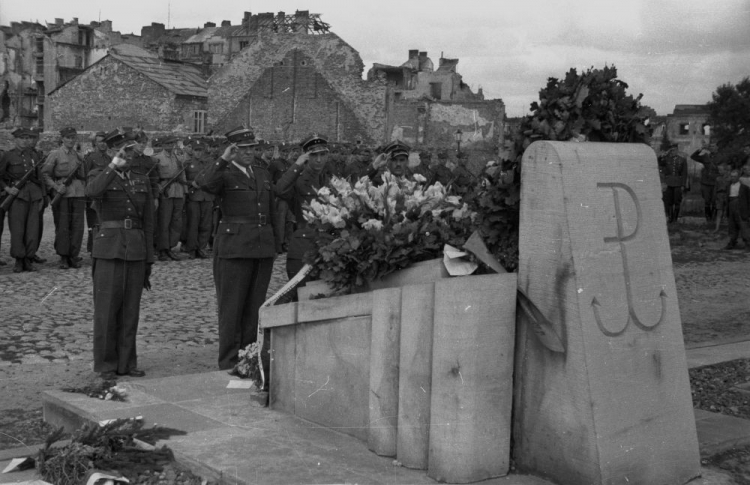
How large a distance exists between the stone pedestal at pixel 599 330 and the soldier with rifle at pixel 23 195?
11.7 meters

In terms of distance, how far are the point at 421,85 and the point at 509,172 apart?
166ft

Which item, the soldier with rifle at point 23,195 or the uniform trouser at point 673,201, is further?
the uniform trouser at point 673,201

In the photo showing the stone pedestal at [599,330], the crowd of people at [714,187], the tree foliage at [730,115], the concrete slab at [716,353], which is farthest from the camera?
the tree foliage at [730,115]

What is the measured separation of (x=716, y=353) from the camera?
29.3 ft

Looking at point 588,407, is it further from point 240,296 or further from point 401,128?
point 401,128

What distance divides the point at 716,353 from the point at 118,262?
518 centimetres

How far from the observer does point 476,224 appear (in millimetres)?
5426

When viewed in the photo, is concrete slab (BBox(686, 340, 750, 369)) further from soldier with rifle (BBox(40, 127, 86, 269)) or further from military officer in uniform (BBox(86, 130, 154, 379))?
soldier with rifle (BBox(40, 127, 86, 269))

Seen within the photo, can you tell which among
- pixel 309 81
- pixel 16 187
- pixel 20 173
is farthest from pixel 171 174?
pixel 309 81

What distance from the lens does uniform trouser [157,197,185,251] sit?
17.3 meters

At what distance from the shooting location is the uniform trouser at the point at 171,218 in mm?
17261

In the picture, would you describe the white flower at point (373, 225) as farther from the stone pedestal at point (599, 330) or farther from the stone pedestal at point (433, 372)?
the stone pedestal at point (599, 330)

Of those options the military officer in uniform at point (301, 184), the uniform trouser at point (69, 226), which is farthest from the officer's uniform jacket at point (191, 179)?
the military officer in uniform at point (301, 184)

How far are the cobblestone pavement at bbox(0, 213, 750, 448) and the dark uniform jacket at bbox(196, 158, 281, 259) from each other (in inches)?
41.1
